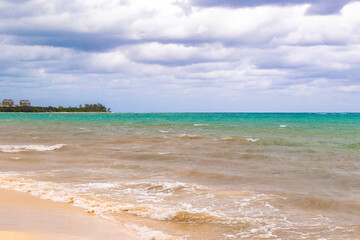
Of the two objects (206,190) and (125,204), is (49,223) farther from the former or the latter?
(206,190)

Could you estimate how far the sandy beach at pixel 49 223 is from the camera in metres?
5.59

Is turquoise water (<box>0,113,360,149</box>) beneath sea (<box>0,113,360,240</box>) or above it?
above

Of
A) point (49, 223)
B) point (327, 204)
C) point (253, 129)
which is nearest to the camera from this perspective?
point (49, 223)

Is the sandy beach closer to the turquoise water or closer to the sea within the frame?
the sea

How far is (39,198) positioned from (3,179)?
9.98 feet

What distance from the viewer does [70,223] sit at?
6.49m

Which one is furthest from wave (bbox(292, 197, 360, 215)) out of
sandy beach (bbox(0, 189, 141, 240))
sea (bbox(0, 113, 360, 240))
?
sandy beach (bbox(0, 189, 141, 240))

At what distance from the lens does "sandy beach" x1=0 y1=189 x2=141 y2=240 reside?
5594 mm

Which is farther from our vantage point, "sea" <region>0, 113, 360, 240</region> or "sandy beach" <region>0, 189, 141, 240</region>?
"sea" <region>0, 113, 360, 240</region>

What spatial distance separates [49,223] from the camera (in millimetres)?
6387

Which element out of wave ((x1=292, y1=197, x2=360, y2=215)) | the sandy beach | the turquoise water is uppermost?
the turquoise water

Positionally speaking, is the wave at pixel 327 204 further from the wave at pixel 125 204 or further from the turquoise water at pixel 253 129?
the turquoise water at pixel 253 129

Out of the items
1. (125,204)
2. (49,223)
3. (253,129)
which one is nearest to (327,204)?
(125,204)

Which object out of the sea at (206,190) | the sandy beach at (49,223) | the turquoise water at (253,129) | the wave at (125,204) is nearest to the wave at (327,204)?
the sea at (206,190)
